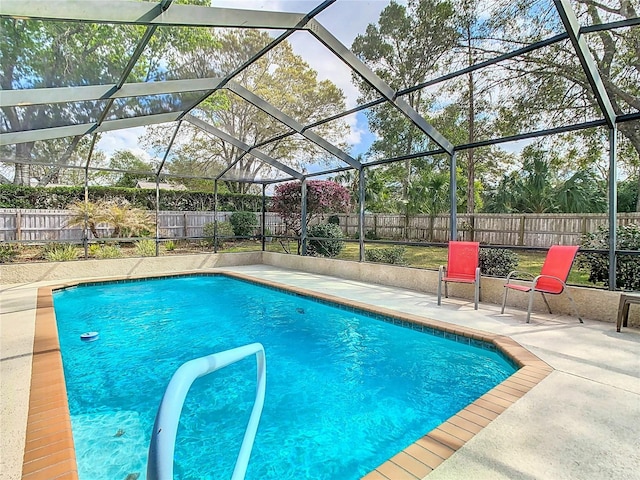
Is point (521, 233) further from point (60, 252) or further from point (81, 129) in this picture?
point (60, 252)

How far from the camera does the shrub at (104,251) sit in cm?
942

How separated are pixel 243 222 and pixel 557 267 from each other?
1113 cm

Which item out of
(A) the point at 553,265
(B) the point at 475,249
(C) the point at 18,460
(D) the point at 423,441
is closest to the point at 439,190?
(B) the point at 475,249

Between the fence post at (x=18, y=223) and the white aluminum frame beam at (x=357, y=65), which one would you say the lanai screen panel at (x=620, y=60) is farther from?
the fence post at (x=18, y=223)

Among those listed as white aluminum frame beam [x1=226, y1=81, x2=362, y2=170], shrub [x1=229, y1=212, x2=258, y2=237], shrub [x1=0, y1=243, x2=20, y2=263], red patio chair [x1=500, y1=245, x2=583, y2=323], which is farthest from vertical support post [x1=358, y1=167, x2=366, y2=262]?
shrub [x1=0, y1=243, x2=20, y2=263]

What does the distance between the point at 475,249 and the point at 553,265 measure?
3.87ft

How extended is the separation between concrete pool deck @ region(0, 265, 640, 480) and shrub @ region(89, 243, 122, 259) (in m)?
4.75

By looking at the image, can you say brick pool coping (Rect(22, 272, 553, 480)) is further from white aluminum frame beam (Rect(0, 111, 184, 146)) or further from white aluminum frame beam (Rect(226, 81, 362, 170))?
white aluminum frame beam (Rect(226, 81, 362, 170))

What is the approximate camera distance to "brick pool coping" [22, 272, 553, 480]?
1.85 m

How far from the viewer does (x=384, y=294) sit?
660 cm

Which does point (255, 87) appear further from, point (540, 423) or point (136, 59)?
point (540, 423)

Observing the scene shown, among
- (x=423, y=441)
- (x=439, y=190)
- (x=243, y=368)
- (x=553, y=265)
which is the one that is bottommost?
(x=243, y=368)

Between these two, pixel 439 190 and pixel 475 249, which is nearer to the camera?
pixel 475 249

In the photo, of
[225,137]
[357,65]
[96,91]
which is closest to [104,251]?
[225,137]
